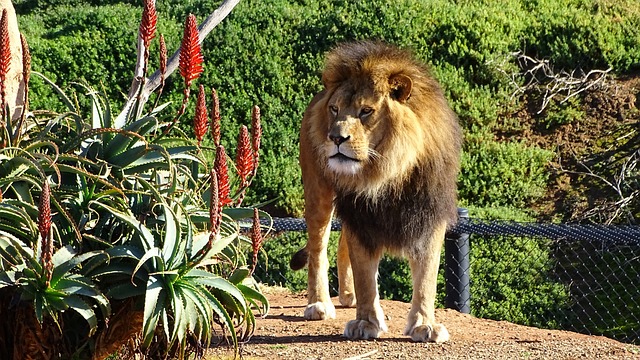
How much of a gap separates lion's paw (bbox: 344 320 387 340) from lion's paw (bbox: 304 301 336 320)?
51 centimetres

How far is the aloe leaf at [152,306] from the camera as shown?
3.66 metres

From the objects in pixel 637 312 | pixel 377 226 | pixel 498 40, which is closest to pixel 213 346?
pixel 377 226

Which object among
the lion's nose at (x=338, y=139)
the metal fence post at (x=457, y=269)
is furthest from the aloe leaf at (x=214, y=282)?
the metal fence post at (x=457, y=269)

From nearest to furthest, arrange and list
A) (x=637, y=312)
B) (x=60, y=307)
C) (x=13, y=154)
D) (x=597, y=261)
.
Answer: (x=60, y=307) → (x=13, y=154) → (x=637, y=312) → (x=597, y=261)

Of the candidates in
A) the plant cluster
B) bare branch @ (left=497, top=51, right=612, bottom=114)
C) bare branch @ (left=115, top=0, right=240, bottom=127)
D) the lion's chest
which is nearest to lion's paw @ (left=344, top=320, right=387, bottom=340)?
the lion's chest

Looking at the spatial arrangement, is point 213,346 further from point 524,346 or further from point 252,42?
point 252,42

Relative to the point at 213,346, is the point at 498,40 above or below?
above

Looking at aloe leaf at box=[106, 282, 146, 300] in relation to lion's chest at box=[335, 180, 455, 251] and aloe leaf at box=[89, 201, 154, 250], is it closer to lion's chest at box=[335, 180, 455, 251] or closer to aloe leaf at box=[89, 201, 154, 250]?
aloe leaf at box=[89, 201, 154, 250]

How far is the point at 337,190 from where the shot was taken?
19.1 ft

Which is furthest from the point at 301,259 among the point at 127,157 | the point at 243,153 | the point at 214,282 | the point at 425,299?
the point at 243,153

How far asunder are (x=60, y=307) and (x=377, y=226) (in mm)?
2474

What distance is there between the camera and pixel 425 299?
223 inches

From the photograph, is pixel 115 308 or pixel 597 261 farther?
pixel 597 261

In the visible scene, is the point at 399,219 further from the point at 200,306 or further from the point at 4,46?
the point at 4,46
